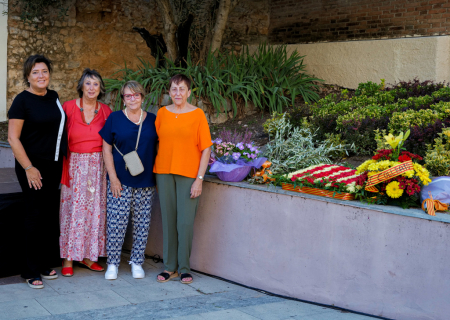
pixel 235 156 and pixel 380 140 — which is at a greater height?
pixel 380 140

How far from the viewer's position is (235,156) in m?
4.18

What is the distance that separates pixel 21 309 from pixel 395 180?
2.80m

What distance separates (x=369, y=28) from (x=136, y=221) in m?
5.64

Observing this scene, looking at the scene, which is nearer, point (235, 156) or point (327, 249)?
point (327, 249)

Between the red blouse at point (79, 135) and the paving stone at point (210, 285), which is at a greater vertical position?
the red blouse at point (79, 135)

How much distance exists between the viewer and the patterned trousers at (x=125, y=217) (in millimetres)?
3920

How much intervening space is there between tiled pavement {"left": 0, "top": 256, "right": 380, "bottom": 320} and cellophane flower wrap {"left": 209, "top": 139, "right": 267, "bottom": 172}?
1.06m

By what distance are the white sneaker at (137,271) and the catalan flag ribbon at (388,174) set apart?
2.06 meters

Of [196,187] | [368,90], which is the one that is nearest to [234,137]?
[196,187]

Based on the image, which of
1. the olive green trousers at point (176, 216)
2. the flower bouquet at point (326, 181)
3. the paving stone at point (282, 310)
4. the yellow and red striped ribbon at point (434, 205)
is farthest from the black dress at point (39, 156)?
the yellow and red striped ribbon at point (434, 205)

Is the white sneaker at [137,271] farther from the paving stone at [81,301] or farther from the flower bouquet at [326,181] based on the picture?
the flower bouquet at [326,181]

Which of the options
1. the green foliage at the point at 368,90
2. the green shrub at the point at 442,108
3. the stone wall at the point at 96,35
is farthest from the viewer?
the stone wall at the point at 96,35

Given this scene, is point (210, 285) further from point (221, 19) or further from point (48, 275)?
point (221, 19)

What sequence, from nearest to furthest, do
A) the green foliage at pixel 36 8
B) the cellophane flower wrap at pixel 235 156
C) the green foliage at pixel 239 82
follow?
the cellophane flower wrap at pixel 235 156
the green foliage at pixel 239 82
the green foliage at pixel 36 8
